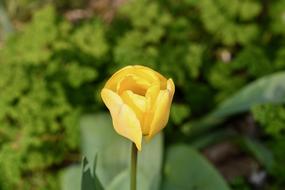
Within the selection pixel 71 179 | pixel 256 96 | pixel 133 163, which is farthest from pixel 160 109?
pixel 256 96

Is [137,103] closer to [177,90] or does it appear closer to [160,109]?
[160,109]

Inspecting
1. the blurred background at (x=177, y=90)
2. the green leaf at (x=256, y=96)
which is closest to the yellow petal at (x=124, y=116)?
the blurred background at (x=177, y=90)

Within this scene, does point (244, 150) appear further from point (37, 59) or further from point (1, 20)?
point (1, 20)

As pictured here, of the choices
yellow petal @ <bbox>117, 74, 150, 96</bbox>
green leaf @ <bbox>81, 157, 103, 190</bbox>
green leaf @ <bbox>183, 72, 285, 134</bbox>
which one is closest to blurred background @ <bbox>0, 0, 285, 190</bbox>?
green leaf @ <bbox>183, 72, 285, 134</bbox>

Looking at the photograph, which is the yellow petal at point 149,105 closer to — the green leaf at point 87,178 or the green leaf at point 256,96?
the green leaf at point 87,178

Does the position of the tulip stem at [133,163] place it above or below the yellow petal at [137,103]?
below

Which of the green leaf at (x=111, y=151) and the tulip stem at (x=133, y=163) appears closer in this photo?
the tulip stem at (x=133, y=163)

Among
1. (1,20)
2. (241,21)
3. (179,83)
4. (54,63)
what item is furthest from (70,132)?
(241,21)

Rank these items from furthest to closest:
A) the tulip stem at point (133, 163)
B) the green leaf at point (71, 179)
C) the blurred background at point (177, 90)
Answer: the blurred background at point (177, 90) < the green leaf at point (71, 179) < the tulip stem at point (133, 163)
